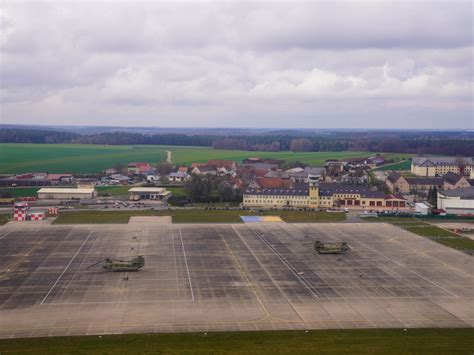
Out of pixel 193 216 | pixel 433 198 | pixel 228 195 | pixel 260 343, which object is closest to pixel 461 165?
pixel 433 198

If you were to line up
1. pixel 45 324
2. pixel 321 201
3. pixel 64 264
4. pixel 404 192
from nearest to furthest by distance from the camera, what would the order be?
pixel 45 324 → pixel 64 264 → pixel 321 201 → pixel 404 192

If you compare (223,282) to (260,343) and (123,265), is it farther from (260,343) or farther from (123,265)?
(260,343)

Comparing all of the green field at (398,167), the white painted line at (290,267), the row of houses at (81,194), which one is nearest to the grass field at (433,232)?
the white painted line at (290,267)

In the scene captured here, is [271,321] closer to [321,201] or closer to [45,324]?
[45,324]

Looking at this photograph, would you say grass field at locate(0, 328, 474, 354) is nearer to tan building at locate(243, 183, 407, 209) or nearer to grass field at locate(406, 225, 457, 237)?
grass field at locate(406, 225, 457, 237)

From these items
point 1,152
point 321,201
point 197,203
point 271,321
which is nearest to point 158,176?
point 197,203

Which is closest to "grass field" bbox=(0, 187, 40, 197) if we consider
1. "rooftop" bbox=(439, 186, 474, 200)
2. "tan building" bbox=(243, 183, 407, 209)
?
"tan building" bbox=(243, 183, 407, 209)

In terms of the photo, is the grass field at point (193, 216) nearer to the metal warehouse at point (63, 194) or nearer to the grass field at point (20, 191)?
the metal warehouse at point (63, 194)
